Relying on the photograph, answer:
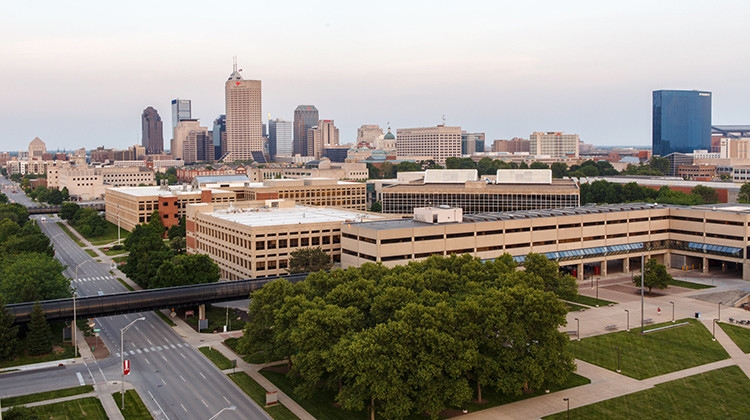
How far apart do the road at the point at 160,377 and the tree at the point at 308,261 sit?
20.5m

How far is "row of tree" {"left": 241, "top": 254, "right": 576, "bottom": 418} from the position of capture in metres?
55.8

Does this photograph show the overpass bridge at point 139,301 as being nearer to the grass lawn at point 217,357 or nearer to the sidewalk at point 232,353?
the sidewalk at point 232,353

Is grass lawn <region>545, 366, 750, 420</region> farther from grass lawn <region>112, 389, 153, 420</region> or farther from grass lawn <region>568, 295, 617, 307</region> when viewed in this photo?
grass lawn <region>112, 389, 153, 420</region>

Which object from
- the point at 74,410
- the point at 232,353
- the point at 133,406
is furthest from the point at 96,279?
the point at 133,406

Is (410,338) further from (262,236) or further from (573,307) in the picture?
(262,236)

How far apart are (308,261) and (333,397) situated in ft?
125

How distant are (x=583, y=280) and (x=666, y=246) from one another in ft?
73.2

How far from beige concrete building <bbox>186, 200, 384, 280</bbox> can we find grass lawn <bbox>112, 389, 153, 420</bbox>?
131 ft

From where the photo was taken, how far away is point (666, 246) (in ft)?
411

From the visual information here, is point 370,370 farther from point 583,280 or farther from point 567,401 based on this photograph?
point 583,280

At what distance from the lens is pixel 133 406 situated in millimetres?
61000

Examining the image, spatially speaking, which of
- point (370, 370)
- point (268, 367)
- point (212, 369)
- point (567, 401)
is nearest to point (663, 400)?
point (567, 401)

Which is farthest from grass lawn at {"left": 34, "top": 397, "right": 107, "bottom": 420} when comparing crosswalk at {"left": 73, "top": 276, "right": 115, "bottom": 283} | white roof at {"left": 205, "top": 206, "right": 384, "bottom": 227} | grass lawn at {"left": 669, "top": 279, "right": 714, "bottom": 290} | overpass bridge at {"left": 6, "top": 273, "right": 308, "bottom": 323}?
grass lawn at {"left": 669, "top": 279, "right": 714, "bottom": 290}

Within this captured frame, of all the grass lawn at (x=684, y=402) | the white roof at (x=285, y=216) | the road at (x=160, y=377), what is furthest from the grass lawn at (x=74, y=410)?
the white roof at (x=285, y=216)
